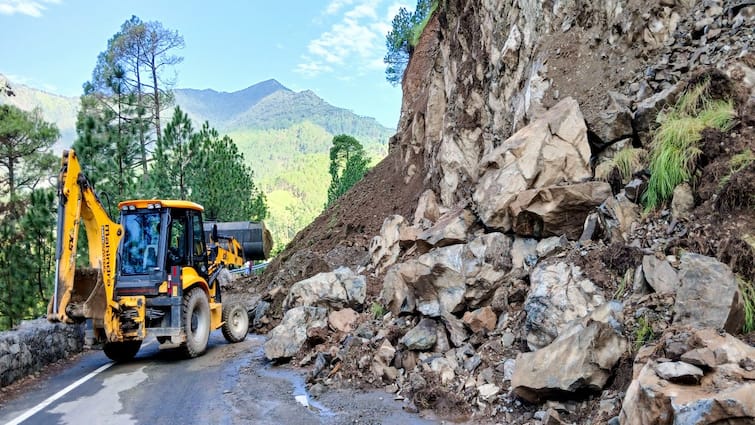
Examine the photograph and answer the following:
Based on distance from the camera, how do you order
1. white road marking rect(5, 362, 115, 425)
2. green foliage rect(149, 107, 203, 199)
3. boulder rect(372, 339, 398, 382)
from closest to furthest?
white road marking rect(5, 362, 115, 425), boulder rect(372, 339, 398, 382), green foliage rect(149, 107, 203, 199)

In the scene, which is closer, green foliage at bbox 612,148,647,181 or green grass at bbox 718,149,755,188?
green grass at bbox 718,149,755,188

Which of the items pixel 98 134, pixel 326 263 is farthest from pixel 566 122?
pixel 98 134

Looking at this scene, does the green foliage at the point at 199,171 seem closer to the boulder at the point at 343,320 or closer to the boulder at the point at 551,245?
the boulder at the point at 343,320

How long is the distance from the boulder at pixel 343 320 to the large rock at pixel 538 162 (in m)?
3.37

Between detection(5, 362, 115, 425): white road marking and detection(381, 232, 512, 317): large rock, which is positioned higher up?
detection(381, 232, 512, 317): large rock

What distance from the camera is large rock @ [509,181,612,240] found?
7.71 m

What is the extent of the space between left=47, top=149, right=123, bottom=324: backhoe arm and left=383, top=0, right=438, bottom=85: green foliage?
61.7 feet

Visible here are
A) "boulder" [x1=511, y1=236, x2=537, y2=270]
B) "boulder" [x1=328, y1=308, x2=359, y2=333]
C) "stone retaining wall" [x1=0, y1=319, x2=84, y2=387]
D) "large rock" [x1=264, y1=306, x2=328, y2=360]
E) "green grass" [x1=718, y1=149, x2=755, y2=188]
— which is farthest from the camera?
"boulder" [x1=328, y1=308, x2=359, y2=333]

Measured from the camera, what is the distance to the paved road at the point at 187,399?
653 cm

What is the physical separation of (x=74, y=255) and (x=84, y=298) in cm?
105

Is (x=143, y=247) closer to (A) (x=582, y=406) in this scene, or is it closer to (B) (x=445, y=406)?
(B) (x=445, y=406)

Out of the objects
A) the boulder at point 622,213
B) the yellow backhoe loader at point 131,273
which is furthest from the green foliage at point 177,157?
the boulder at point 622,213

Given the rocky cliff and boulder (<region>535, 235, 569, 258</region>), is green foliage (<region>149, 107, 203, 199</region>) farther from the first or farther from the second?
boulder (<region>535, 235, 569, 258</region>)

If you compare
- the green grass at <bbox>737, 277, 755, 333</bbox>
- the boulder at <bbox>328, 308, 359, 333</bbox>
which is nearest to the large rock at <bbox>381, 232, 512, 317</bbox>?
the boulder at <bbox>328, 308, 359, 333</bbox>
